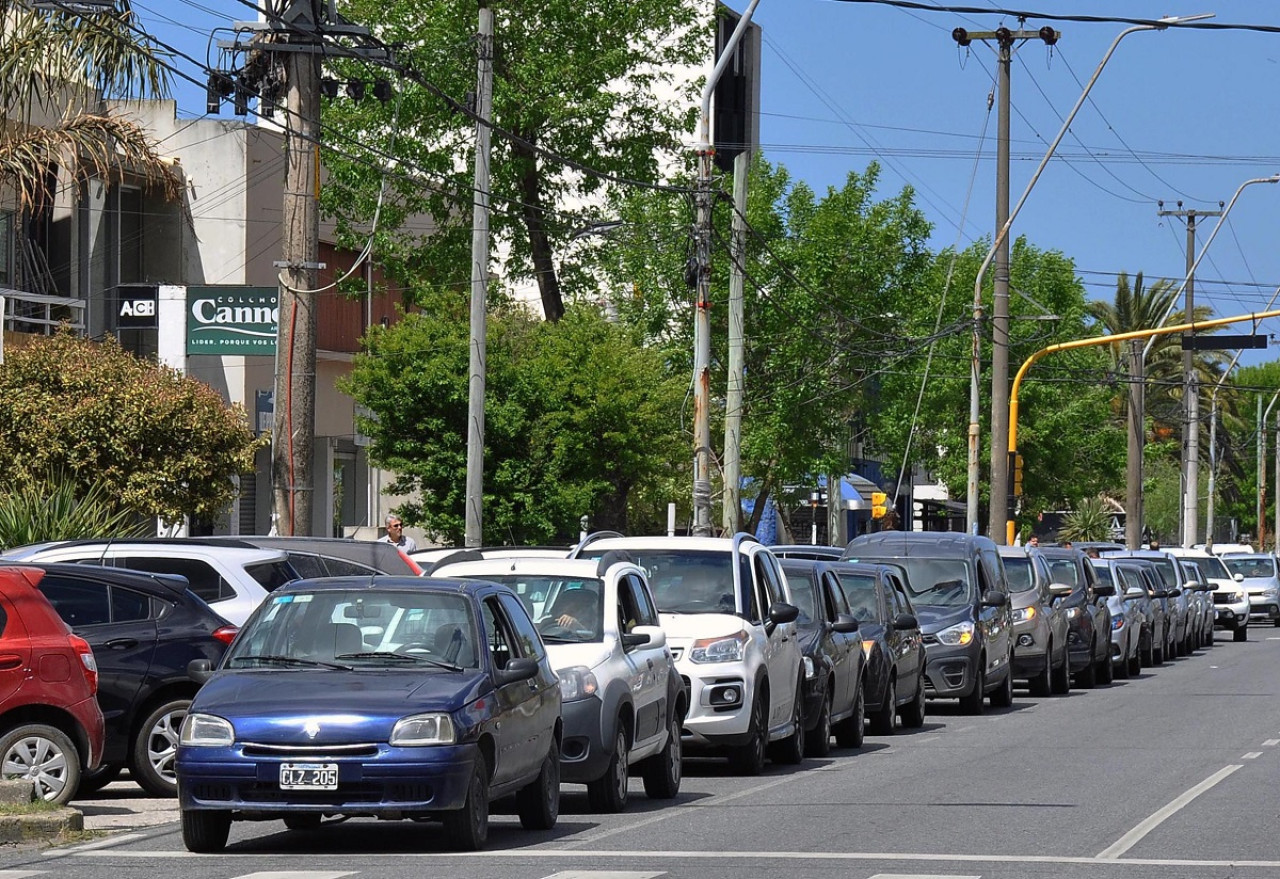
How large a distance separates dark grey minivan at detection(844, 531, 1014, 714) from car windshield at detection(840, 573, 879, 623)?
191 cm

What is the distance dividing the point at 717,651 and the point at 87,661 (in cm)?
524

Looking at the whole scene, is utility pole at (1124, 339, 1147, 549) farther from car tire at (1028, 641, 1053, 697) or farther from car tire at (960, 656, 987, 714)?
car tire at (960, 656, 987, 714)

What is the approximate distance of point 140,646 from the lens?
14.6 m

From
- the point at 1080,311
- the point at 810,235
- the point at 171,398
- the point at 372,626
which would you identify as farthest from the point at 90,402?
the point at 1080,311

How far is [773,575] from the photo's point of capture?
1792 cm

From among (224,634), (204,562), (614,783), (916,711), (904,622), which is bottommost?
(916,711)

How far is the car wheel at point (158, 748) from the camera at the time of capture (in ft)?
47.6

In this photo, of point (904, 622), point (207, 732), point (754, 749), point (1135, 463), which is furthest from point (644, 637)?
point (1135, 463)

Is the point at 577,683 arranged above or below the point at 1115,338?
below

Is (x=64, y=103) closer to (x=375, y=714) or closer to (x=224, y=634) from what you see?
(x=224, y=634)

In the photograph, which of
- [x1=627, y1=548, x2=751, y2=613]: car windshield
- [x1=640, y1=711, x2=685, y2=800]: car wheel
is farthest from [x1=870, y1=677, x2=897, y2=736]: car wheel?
[x1=640, y1=711, x2=685, y2=800]: car wheel

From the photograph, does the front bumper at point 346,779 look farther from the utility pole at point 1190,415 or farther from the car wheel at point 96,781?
the utility pole at point 1190,415

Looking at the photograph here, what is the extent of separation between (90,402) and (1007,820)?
52.7ft

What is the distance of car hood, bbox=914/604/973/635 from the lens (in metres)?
24.7
